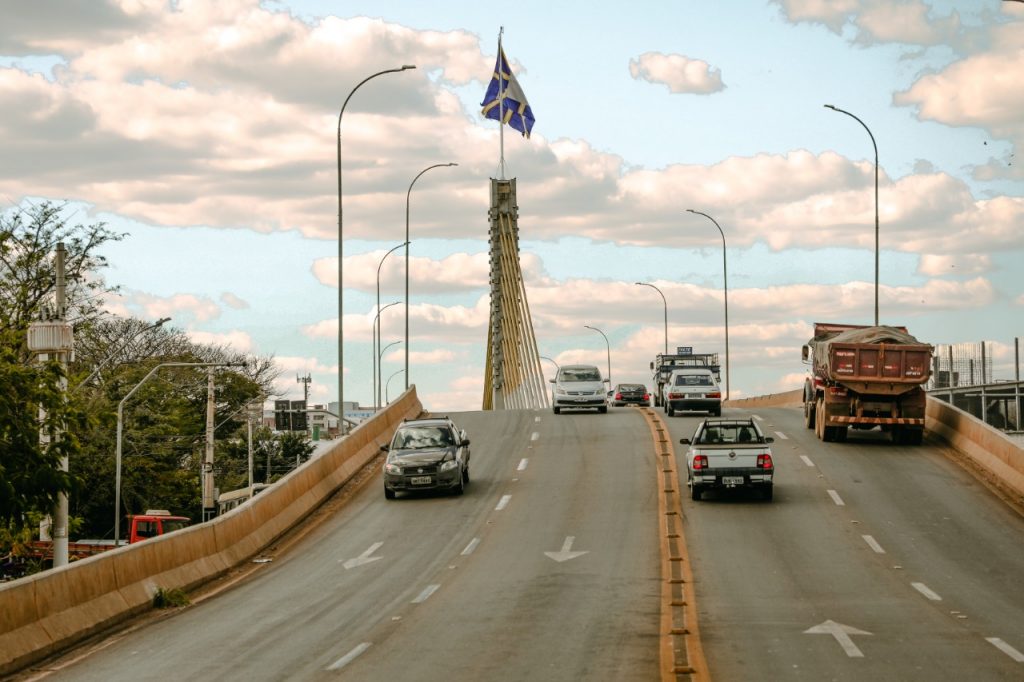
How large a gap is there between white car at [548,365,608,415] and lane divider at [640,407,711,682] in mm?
13899

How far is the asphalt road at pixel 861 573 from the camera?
45.9ft

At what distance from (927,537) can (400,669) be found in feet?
44.5

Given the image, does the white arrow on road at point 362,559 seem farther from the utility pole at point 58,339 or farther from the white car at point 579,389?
the white car at point 579,389

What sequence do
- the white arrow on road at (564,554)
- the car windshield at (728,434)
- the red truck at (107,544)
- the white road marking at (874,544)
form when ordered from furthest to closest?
the red truck at (107,544)
the car windshield at (728,434)
the white road marking at (874,544)
the white arrow on road at (564,554)

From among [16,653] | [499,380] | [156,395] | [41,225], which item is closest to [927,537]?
[16,653]

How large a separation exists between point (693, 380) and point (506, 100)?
36473mm

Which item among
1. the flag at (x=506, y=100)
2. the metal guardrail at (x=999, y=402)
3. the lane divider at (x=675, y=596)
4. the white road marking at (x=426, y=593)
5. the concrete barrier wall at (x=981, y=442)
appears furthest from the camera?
the flag at (x=506, y=100)

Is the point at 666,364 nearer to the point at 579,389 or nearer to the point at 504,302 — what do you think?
the point at 579,389

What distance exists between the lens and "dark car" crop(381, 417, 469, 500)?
30750 mm

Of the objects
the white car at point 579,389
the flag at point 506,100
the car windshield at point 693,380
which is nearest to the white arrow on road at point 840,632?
the car windshield at point 693,380

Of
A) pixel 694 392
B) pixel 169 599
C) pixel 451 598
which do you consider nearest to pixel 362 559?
pixel 169 599

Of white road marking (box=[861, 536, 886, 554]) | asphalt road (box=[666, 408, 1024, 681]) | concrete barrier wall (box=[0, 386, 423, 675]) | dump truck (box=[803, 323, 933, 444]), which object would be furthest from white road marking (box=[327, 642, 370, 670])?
dump truck (box=[803, 323, 933, 444])

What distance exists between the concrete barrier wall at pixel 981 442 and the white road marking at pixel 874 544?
6315mm

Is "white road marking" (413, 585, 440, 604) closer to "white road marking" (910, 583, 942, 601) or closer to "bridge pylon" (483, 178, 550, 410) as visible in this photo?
"white road marking" (910, 583, 942, 601)
